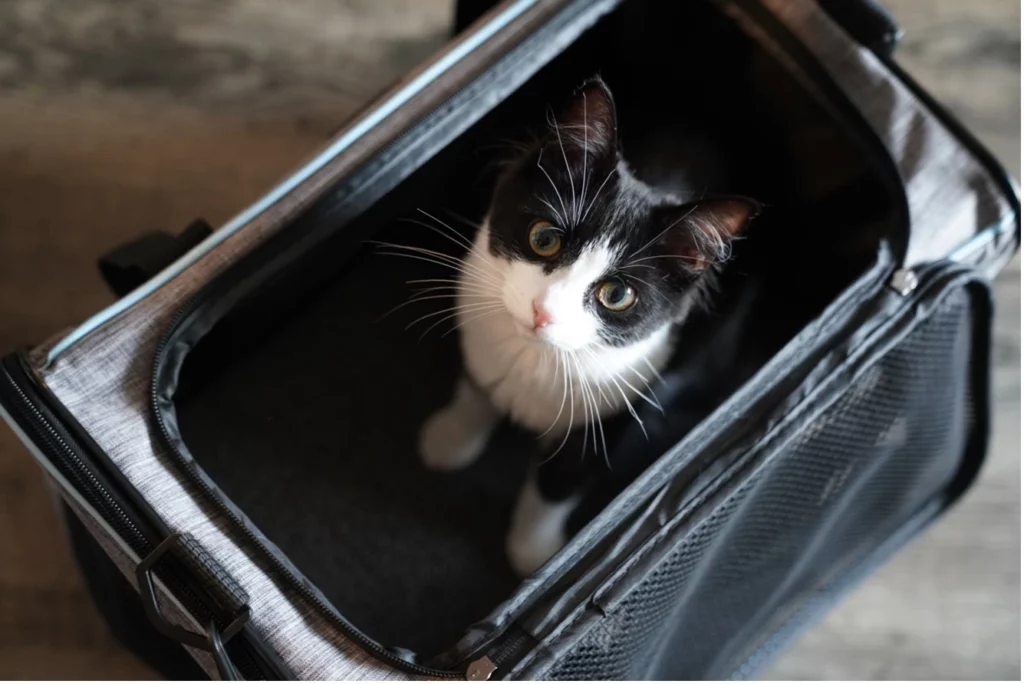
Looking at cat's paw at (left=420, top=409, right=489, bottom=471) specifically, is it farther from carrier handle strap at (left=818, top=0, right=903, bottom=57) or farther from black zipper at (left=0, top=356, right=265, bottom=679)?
carrier handle strap at (left=818, top=0, right=903, bottom=57)

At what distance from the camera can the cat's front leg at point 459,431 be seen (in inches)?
42.1

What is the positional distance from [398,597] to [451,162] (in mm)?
547

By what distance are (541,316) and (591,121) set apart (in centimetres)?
21

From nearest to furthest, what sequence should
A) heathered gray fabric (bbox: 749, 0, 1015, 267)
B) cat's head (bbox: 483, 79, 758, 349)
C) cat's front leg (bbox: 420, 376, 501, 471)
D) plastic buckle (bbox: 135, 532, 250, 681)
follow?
plastic buckle (bbox: 135, 532, 250, 681) < cat's head (bbox: 483, 79, 758, 349) < heathered gray fabric (bbox: 749, 0, 1015, 267) < cat's front leg (bbox: 420, 376, 501, 471)

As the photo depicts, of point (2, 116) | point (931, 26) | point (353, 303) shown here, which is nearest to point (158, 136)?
point (2, 116)

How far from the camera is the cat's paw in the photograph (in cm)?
108

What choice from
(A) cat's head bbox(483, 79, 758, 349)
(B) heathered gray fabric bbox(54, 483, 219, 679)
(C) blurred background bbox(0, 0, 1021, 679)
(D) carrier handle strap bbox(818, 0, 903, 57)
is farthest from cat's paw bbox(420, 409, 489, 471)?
(D) carrier handle strap bbox(818, 0, 903, 57)

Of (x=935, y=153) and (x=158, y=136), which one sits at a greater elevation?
(x=158, y=136)

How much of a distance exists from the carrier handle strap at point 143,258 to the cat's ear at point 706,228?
51 centimetres

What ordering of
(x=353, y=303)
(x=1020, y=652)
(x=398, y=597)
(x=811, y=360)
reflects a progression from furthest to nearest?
(x=1020, y=652)
(x=353, y=303)
(x=398, y=597)
(x=811, y=360)

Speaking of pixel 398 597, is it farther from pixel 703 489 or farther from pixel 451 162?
pixel 451 162

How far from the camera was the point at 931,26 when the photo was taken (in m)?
1.52

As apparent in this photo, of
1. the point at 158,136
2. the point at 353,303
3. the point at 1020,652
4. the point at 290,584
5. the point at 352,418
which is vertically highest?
the point at 158,136

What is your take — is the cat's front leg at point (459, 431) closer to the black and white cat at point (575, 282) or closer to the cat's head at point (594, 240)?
the black and white cat at point (575, 282)
